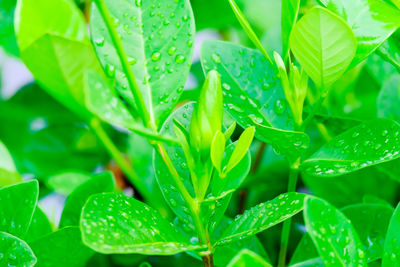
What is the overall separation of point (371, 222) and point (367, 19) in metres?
0.22

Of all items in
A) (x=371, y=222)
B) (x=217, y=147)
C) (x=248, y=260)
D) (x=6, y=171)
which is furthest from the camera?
(x=6, y=171)

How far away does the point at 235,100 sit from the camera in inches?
22.4

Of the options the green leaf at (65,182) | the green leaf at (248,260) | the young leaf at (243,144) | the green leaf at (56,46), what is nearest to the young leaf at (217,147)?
the young leaf at (243,144)

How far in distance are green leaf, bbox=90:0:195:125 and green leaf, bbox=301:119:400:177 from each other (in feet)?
0.53

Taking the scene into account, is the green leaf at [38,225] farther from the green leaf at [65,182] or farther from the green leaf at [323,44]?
the green leaf at [323,44]

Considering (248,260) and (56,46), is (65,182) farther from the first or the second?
(248,260)

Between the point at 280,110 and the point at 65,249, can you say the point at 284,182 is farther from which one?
the point at 65,249

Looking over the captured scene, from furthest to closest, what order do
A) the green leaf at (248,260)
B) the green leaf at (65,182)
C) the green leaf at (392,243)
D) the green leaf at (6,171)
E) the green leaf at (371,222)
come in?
the green leaf at (65,182) < the green leaf at (6,171) < the green leaf at (371,222) < the green leaf at (392,243) < the green leaf at (248,260)

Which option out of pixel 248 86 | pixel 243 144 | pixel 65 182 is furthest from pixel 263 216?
pixel 65 182

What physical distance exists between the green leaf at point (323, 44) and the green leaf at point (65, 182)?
0.44 meters

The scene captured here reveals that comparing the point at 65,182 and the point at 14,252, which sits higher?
the point at 14,252

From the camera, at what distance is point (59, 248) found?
542mm

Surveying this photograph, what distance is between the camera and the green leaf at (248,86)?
0.57 metres

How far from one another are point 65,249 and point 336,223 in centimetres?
29
